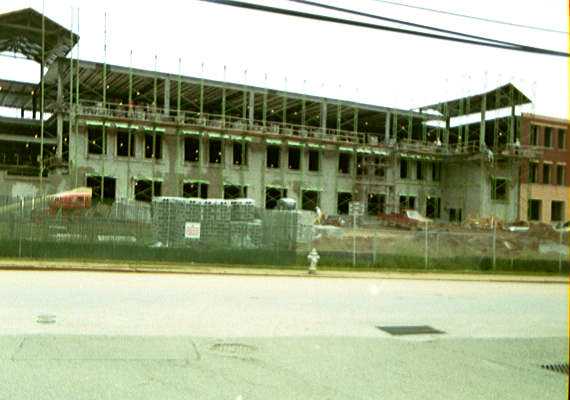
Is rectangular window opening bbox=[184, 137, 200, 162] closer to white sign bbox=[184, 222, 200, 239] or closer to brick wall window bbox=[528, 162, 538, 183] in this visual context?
white sign bbox=[184, 222, 200, 239]

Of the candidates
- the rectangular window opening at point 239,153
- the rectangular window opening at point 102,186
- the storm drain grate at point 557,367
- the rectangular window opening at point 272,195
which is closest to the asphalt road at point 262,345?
the storm drain grate at point 557,367

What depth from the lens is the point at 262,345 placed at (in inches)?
371

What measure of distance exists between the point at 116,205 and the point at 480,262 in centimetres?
1614

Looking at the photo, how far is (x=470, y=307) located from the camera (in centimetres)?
1555

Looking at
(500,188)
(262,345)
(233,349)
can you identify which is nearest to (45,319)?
(233,349)

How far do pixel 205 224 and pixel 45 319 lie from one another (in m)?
15.7

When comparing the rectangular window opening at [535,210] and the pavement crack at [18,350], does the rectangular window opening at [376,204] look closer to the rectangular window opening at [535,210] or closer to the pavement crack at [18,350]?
the rectangular window opening at [535,210]

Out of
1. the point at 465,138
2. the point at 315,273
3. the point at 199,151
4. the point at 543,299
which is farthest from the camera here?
the point at 465,138

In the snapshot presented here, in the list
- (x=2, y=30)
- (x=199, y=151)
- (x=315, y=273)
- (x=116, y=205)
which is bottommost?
(x=315, y=273)

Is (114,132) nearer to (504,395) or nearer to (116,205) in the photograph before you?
(116,205)

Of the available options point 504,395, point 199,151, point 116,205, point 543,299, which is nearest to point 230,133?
point 199,151

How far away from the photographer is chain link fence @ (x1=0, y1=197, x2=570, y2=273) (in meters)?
24.3

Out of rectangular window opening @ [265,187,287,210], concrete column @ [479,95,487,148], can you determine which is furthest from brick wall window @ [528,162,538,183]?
rectangular window opening @ [265,187,287,210]

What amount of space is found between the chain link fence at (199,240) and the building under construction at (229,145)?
2350cm
